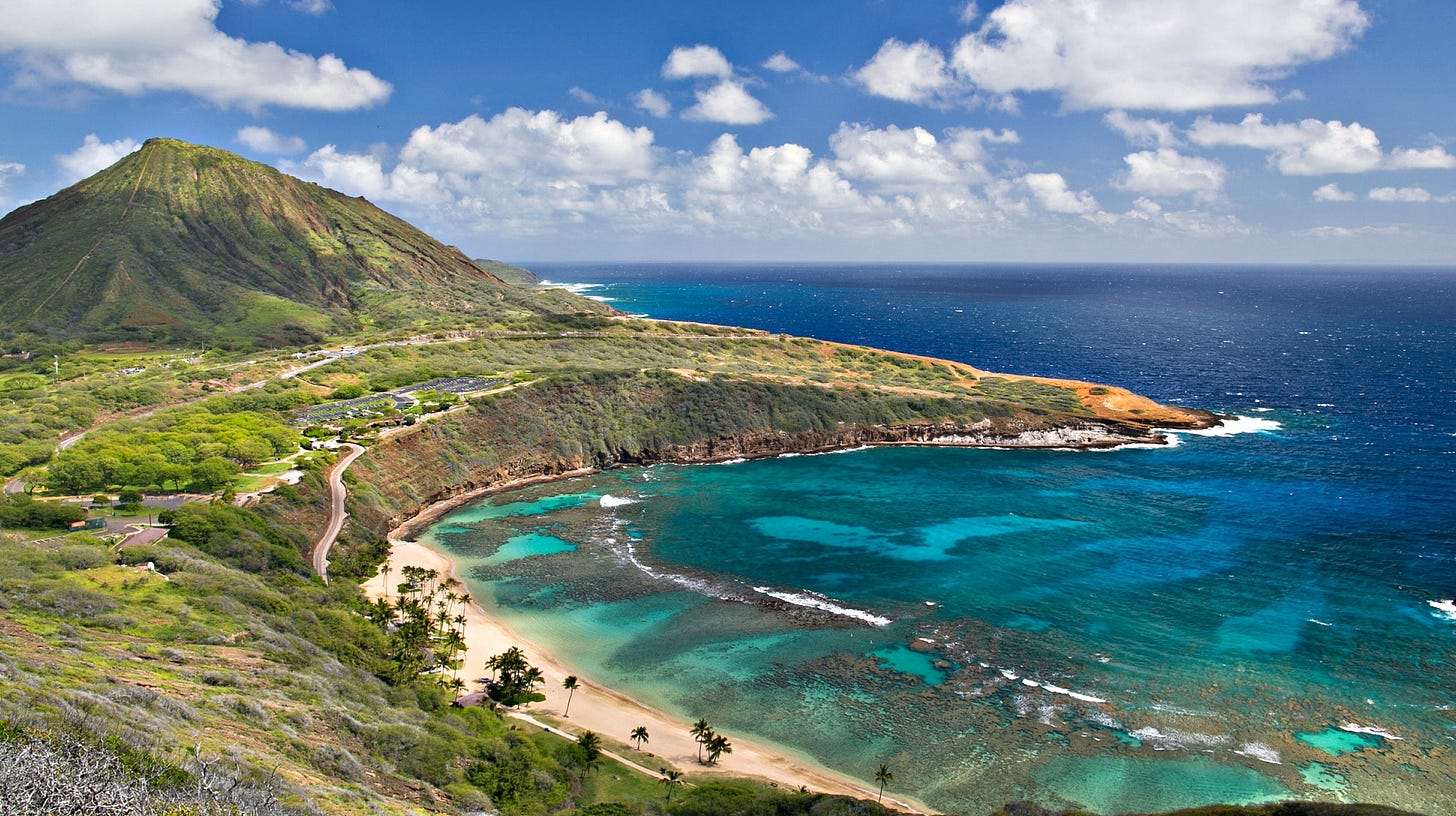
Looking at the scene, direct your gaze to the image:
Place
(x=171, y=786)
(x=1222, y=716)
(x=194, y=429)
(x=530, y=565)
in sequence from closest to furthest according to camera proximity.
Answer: (x=171, y=786), (x=1222, y=716), (x=530, y=565), (x=194, y=429)

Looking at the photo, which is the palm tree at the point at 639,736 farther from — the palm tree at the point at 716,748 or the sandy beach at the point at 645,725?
the palm tree at the point at 716,748

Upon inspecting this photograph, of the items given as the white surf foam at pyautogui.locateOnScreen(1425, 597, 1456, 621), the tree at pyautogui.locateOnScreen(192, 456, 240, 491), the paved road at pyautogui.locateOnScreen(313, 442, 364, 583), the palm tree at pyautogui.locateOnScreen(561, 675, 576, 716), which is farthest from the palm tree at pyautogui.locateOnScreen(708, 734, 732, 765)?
the white surf foam at pyautogui.locateOnScreen(1425, 597, 1456, 621)

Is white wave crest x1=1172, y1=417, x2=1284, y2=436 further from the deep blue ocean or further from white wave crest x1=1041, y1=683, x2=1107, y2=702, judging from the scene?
white wave crest x1=1041, y1=683, x2=1107, y2=702

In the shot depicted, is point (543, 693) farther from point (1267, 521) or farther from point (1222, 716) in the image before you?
point (1267, 521)

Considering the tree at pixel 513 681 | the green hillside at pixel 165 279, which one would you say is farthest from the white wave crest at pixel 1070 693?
the green hillside at pixel 165 279

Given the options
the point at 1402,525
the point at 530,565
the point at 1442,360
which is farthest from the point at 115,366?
the point at 1442,360

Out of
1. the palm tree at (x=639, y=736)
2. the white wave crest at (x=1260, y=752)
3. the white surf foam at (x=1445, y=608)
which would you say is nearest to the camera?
the white wave crest at (x=1260, y=752)

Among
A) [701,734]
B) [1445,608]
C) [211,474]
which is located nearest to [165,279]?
[211,474]
